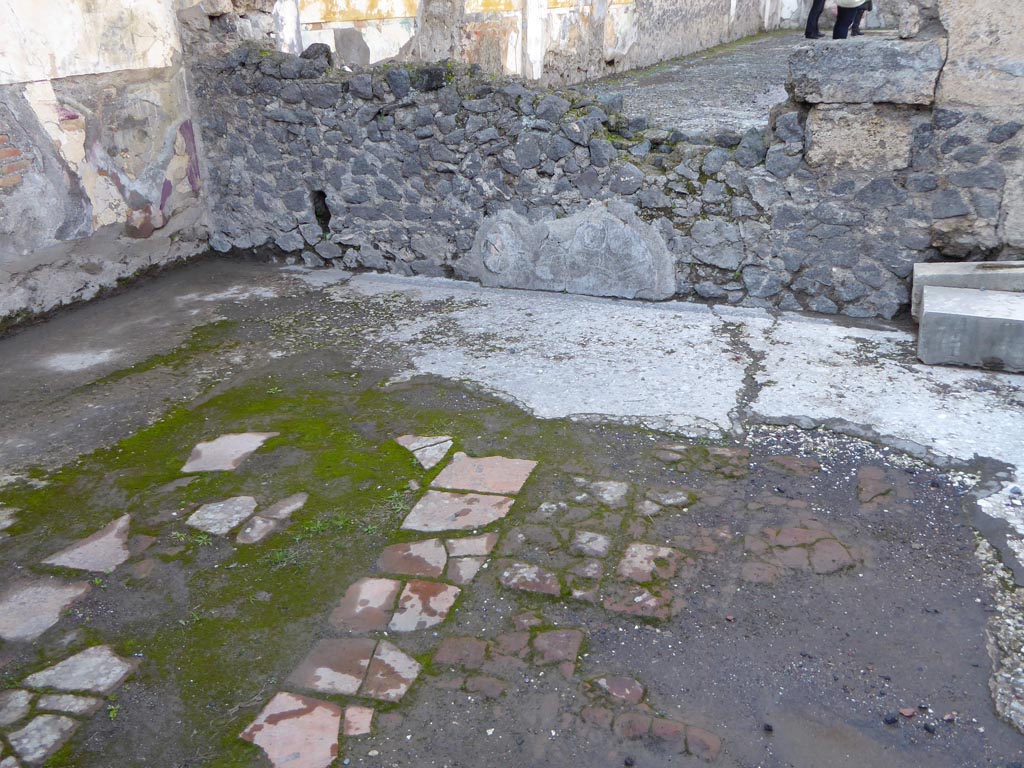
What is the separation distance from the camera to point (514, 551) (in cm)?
298

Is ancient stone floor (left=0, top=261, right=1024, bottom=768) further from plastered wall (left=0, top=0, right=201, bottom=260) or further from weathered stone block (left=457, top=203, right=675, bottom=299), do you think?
plastered wall (left=0, top=0, right=201, bottom=260)

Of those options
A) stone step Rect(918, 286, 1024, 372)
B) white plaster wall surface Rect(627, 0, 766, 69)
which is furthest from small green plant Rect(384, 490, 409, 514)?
white plaster wall surface Rect(627, 0, 766, 69)

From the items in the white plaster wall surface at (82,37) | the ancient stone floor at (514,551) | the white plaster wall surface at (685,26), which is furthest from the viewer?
the white plaster wall surface at (685,26)

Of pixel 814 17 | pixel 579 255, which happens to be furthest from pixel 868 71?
pixel 814 17

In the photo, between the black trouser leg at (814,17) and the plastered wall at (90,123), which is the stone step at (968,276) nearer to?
the plastered wall at (90,123)

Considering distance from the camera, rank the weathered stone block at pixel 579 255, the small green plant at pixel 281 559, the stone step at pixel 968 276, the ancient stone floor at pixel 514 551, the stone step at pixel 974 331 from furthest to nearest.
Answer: the weathered stone block at pixel 579 255, the stone step at pixel 968 276, the stone step at pixel 974 331, the small green plant at pixel 281 559, the ancient stone floor at pixel 514 551

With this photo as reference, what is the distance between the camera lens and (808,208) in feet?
15.6

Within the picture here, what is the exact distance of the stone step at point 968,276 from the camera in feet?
14.1

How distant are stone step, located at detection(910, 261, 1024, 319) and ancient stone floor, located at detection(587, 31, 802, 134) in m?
1.83

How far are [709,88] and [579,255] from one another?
17.5 ft

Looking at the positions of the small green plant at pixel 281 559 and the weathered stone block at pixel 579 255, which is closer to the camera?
the small green plant at pixel 281 559

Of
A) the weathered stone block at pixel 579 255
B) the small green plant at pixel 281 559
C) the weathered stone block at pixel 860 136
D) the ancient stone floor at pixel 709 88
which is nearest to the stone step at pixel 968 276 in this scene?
the weathered stone block at pixel 860 136

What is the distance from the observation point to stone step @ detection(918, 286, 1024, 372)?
4.00 meters

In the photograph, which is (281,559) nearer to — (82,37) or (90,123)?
(90,123)
